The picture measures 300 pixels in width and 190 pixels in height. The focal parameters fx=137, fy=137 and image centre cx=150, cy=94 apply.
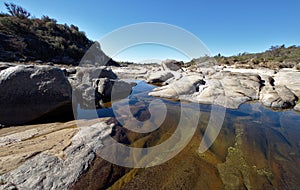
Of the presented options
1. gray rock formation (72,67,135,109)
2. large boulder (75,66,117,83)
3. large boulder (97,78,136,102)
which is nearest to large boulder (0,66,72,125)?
gray rock formation (72,67,135,109)

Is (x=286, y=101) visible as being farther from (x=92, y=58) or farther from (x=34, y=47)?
(x=92, y=58)

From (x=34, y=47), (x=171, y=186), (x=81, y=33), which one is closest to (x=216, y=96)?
(x=171, y=186)

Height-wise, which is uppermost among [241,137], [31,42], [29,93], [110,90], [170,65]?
[31,42]

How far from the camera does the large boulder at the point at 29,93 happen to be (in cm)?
514

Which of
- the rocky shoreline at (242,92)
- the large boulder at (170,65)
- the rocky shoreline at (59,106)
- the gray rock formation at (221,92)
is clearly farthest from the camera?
the large boulder at (170,65)

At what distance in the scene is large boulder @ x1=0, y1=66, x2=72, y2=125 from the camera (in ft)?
16.9

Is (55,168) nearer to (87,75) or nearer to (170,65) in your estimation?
(87,75)

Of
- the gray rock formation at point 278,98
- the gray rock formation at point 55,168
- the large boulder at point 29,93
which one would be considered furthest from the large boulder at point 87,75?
the gray rock formation at point 278,98

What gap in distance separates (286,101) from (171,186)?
9.39m

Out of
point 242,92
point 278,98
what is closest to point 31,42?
point 242,92

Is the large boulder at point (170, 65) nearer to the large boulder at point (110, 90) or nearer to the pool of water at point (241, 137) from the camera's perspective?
the large boulder at point (110, 90)

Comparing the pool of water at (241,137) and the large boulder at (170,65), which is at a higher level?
the large boulder at (170,65)

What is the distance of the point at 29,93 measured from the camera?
17.8 feet

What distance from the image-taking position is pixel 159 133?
515cm
